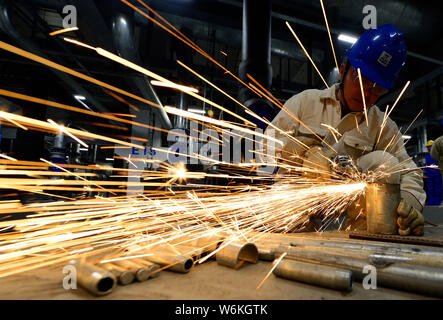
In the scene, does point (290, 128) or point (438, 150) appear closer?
point (290, 128)

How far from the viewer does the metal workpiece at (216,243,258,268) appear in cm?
93

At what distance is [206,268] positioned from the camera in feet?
3.13

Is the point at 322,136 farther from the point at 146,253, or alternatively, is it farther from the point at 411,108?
the point at 411,108

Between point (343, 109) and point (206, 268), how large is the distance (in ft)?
7.16

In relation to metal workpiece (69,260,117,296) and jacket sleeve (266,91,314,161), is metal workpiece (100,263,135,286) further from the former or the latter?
jacket sleeve (266,91,314,161)

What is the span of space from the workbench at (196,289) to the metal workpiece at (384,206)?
0.81 m

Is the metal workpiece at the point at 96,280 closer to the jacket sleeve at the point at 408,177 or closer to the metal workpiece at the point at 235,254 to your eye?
the metal workpiece at the point at 235,254

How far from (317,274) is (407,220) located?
106 cm

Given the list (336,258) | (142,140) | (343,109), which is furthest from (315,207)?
(142,140)

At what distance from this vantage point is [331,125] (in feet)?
7.89

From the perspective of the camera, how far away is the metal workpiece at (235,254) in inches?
36.5

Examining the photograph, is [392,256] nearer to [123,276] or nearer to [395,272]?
[395,272]

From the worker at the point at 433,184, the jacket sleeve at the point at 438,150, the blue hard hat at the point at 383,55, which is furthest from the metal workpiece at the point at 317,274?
the worker at the point at 433,184

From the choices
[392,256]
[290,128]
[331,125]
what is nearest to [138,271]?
[392,256]
